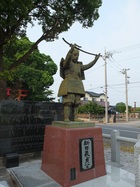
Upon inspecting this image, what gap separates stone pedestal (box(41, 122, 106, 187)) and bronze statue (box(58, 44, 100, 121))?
53 centimetres

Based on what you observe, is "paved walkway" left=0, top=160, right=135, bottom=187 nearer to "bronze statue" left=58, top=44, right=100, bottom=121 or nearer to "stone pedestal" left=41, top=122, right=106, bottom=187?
"stone pedestal" left=41, top=122, right=106, bottom=187

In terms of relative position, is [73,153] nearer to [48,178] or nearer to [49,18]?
[48,178]

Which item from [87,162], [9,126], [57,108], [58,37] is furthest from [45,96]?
[87,162]

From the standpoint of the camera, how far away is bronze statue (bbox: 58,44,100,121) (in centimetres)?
443

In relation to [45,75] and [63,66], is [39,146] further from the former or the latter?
[45,75]

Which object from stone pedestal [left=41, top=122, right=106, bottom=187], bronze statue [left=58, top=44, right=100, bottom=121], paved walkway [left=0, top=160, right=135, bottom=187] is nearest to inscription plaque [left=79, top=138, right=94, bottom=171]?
stone pedestal [left=41, top=122, right=106, bottom=187]

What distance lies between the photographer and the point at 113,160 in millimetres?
5473

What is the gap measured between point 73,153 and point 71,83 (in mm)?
1708

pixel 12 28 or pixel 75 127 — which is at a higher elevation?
pixel 12 28

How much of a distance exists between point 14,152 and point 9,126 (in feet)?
2.89

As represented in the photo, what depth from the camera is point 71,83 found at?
14.7ft

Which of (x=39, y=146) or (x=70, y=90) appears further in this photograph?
(x=39, y=146)

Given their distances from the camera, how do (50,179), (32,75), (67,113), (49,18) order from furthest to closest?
1. (32,75)
2. (49,18)
3. (67,113)
4. (50,179)

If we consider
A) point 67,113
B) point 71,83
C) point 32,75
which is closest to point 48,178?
point 67,113
